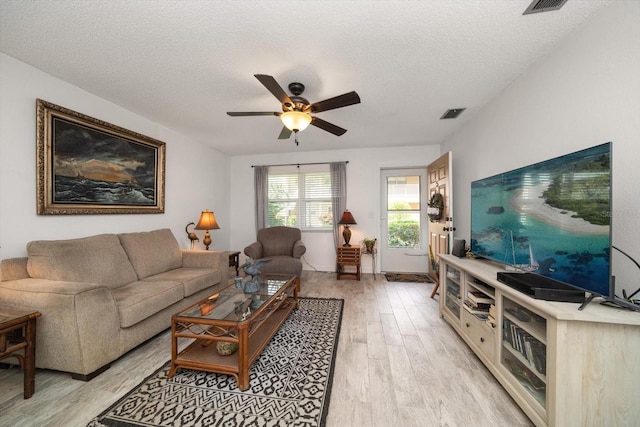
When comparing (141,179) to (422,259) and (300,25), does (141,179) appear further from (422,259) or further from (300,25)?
(422,259)

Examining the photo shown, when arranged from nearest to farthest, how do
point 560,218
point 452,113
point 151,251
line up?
1. point 560,218
2. point 151,251
3. point 452,113

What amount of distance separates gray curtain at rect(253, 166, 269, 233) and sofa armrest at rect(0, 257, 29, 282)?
3023 mm

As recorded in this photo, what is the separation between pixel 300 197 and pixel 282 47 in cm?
310

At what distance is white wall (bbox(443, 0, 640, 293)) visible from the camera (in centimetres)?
125

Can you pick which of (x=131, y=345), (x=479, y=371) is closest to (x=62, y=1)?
(x=131, y=345)

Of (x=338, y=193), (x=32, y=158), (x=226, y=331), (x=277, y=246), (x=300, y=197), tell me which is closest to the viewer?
(x=226, y=331)

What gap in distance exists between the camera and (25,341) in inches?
56.5

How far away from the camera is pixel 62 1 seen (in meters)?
1.34

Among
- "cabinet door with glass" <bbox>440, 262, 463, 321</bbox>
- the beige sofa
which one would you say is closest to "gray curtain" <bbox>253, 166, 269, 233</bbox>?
the beige sofa

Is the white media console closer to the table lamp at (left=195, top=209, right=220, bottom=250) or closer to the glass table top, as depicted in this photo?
the glass table top

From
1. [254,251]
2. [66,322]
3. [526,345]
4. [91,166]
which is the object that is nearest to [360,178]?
[254,251]

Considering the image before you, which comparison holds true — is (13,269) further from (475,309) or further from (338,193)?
(338,193)

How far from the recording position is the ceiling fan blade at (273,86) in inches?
62.7

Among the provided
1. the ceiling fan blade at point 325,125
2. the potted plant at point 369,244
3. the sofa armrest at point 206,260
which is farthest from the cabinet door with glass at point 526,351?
the sofa armrest at point 206,260
